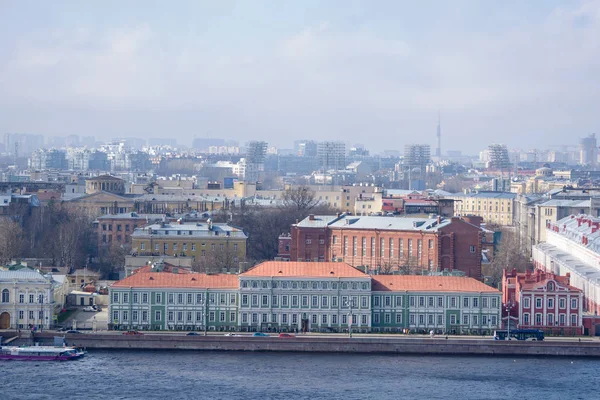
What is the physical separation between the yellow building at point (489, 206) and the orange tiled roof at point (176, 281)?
138 ft

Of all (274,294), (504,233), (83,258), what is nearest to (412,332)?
(274,294)

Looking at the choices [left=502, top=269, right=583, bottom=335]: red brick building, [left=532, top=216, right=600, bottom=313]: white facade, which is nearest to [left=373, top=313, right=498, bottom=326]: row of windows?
[left=502, top=269, right=583, bottom=335]: red brick building

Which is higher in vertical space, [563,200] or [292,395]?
[563,200]

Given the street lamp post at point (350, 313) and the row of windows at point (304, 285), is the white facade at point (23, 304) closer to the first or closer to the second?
the row of windows at point (304, 285)

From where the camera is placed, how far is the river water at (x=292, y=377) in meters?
29.2

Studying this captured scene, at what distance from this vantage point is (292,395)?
95.0ft

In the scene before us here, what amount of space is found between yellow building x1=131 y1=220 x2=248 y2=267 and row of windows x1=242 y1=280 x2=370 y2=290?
1066 centimetres

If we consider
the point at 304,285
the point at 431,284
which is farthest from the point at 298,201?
the point at 304,285

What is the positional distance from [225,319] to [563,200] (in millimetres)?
29281

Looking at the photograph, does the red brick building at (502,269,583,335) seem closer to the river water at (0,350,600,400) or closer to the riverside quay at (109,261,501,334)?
the riverside quay at (109,261,501,334)

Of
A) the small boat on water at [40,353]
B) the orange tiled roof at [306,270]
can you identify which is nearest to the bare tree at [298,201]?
the orange tiled roof at [306,270]

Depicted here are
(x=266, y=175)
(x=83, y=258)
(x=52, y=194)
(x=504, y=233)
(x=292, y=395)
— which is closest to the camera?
(x=292, y=395)

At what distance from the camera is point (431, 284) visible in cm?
3612

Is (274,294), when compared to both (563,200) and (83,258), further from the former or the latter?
(563,200)
